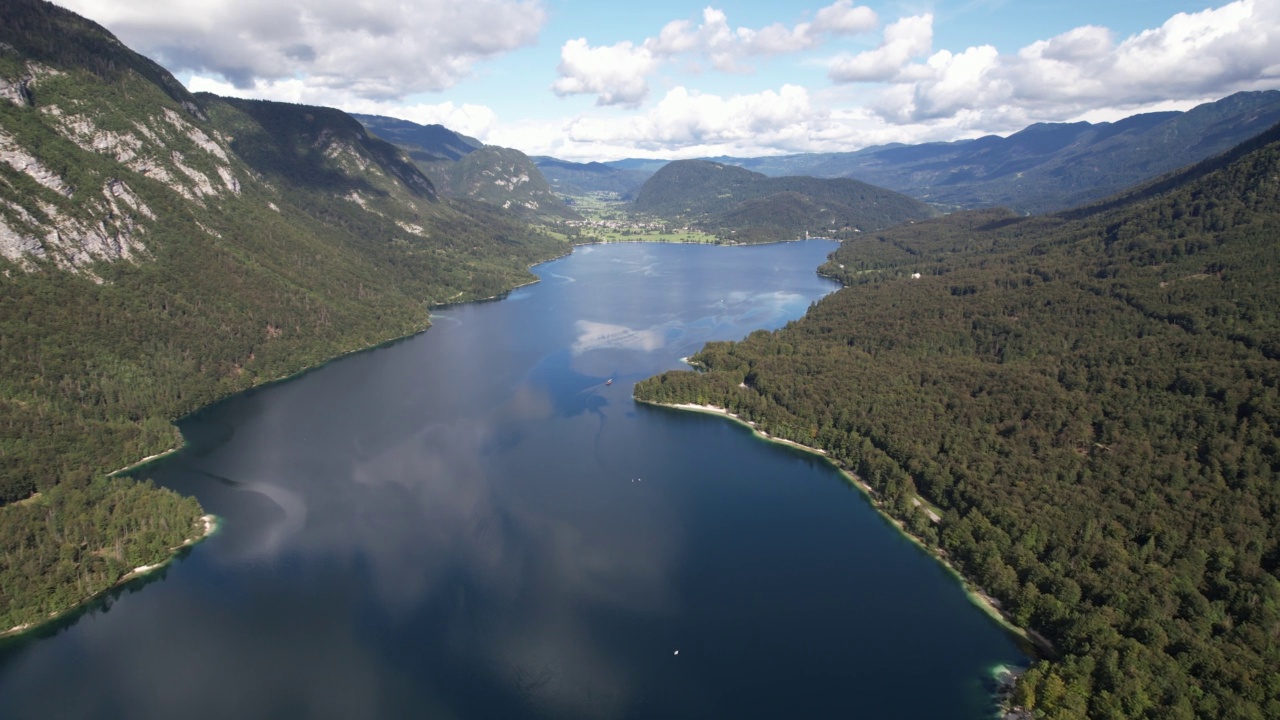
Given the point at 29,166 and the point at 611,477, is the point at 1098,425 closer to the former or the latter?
the point at 611,477

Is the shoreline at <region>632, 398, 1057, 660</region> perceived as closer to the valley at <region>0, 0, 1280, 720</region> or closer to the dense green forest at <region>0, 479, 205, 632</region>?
the valley at <region>0, 0, 1280, 720</region>

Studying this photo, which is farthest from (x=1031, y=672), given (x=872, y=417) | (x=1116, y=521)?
(x=872, y=417)

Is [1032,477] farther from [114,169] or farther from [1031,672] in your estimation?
[114,169]

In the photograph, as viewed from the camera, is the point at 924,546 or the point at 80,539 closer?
the point at 80,539

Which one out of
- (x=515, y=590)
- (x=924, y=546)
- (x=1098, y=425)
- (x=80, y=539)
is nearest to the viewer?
(x=515, y=590)

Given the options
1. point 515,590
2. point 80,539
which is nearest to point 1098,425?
point 515,590

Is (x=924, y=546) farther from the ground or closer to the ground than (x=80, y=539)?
closer to the ground
